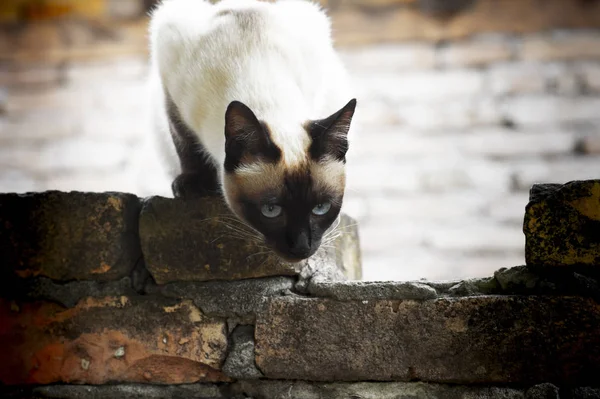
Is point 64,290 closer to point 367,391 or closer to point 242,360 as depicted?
point 242,360

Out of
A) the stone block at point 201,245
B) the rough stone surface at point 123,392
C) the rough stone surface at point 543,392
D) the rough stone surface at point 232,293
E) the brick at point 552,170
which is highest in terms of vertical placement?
the brick at point 552,170

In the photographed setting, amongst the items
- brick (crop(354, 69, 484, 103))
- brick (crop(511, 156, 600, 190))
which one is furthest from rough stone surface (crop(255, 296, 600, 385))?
brick (crop(354, 69, 484, 103))

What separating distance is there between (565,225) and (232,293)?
Answer: 34.6 inches

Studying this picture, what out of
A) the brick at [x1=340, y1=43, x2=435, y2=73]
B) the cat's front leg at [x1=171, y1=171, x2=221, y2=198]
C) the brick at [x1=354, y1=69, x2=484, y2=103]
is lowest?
the cat's front leg at [x1=171, y1=171, x2=221, y2=198]

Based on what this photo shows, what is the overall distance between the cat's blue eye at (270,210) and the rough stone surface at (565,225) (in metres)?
0.63

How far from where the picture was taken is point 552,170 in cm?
311

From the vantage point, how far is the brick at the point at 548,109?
10.3 ft

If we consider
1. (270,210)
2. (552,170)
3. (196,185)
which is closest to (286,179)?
(270,210)

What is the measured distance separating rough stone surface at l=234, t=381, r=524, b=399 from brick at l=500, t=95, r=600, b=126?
1988mm

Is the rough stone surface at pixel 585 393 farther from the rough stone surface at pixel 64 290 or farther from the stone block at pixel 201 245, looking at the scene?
the rough stone surface at pixel 64 290

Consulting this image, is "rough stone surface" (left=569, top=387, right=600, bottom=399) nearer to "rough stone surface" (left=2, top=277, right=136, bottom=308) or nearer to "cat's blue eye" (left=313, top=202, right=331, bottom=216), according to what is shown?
"cat's blue eye" (left=313, top=202, right=331, bottom=216)

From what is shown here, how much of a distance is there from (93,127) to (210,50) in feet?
5.85

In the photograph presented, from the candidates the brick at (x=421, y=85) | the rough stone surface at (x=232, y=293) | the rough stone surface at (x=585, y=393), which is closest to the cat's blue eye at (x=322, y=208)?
the rough stone surface at (x=232, y=293)

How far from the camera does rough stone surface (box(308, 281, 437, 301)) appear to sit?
5.21 feet
